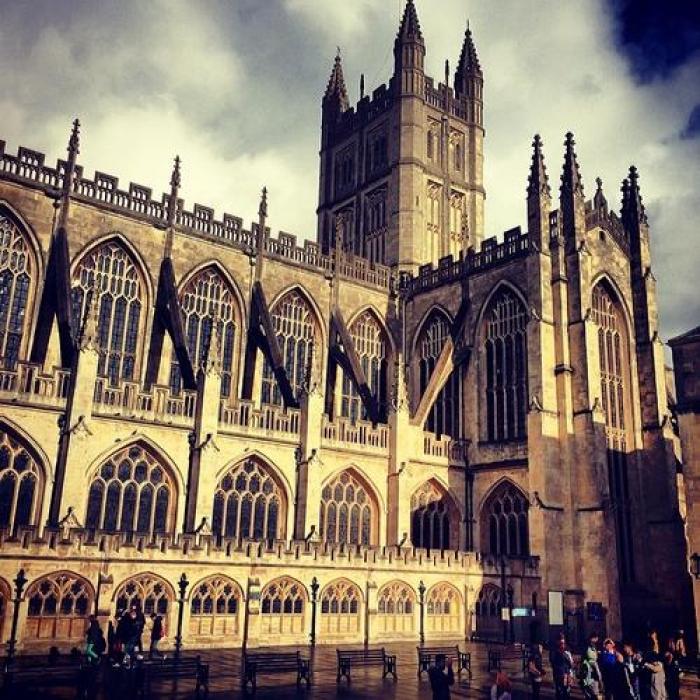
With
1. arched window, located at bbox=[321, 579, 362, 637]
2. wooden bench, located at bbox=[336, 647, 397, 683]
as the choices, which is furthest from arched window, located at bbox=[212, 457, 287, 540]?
wooden bench, located at bbox=[336, 647, 397, 683]

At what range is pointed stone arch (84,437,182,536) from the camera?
28.0 metres

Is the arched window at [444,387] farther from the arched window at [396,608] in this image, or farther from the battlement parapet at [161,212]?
the arched window at [396,608]

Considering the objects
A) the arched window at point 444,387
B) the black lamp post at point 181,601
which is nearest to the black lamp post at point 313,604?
the black lamp post at point 181,601

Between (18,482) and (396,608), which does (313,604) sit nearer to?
(396,608)

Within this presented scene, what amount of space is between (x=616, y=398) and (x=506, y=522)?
814 centimetres

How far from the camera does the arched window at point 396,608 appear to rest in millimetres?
28484

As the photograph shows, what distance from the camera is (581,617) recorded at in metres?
31.0

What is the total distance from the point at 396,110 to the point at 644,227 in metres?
19.6

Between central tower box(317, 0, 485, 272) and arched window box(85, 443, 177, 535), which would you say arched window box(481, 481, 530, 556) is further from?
central tower box(317, 0, 485, 272)

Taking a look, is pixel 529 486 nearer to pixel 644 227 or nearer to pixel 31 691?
pixel 644 227

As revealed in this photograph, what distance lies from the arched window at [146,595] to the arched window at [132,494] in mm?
4436

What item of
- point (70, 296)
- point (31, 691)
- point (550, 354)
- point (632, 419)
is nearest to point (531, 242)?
point (550, 354)

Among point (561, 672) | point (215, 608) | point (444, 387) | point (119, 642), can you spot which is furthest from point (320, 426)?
point (561, 672)

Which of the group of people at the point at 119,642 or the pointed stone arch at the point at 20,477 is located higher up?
the pointed stone arch at the point at 20,477
